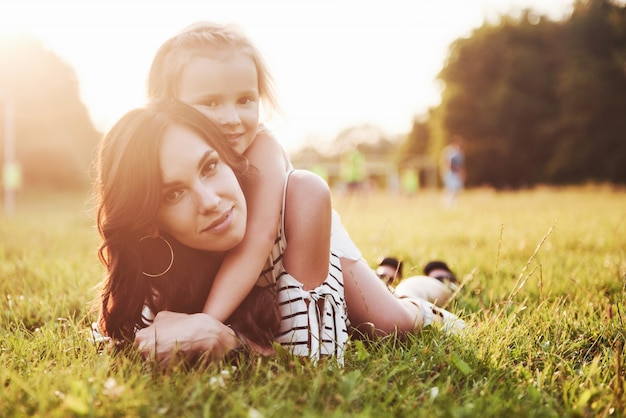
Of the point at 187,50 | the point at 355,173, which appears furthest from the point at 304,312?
the point at 355,173

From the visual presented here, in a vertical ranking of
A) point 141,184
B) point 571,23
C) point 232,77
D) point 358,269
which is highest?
point 571,23

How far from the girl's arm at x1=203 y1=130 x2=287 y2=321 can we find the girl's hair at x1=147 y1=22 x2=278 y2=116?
473mm

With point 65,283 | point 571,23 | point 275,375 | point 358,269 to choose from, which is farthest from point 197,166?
point 571,23

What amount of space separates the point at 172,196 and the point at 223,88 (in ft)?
1.69

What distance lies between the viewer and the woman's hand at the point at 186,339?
6.15 ft

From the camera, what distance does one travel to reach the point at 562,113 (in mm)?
29219

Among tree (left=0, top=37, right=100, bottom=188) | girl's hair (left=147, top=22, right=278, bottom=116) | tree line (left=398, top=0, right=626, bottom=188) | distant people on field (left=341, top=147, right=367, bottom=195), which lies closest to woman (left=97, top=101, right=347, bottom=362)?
girl's hair (left=147, top=22, right=278, bottom=116)

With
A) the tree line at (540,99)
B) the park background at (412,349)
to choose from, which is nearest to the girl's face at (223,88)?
the park background at (412,349)

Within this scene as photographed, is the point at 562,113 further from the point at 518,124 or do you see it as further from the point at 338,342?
the point at 338,342

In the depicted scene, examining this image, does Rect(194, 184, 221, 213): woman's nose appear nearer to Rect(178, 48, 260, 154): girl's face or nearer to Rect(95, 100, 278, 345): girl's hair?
Rect(95, 100, 278, 345): girl's hair

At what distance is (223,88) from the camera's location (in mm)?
2162

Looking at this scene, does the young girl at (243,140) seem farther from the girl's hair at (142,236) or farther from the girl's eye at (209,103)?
the girl's hair at (142,236)

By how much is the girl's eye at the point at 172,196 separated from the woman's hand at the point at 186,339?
1.40ft

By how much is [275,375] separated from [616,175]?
29.2 meters
